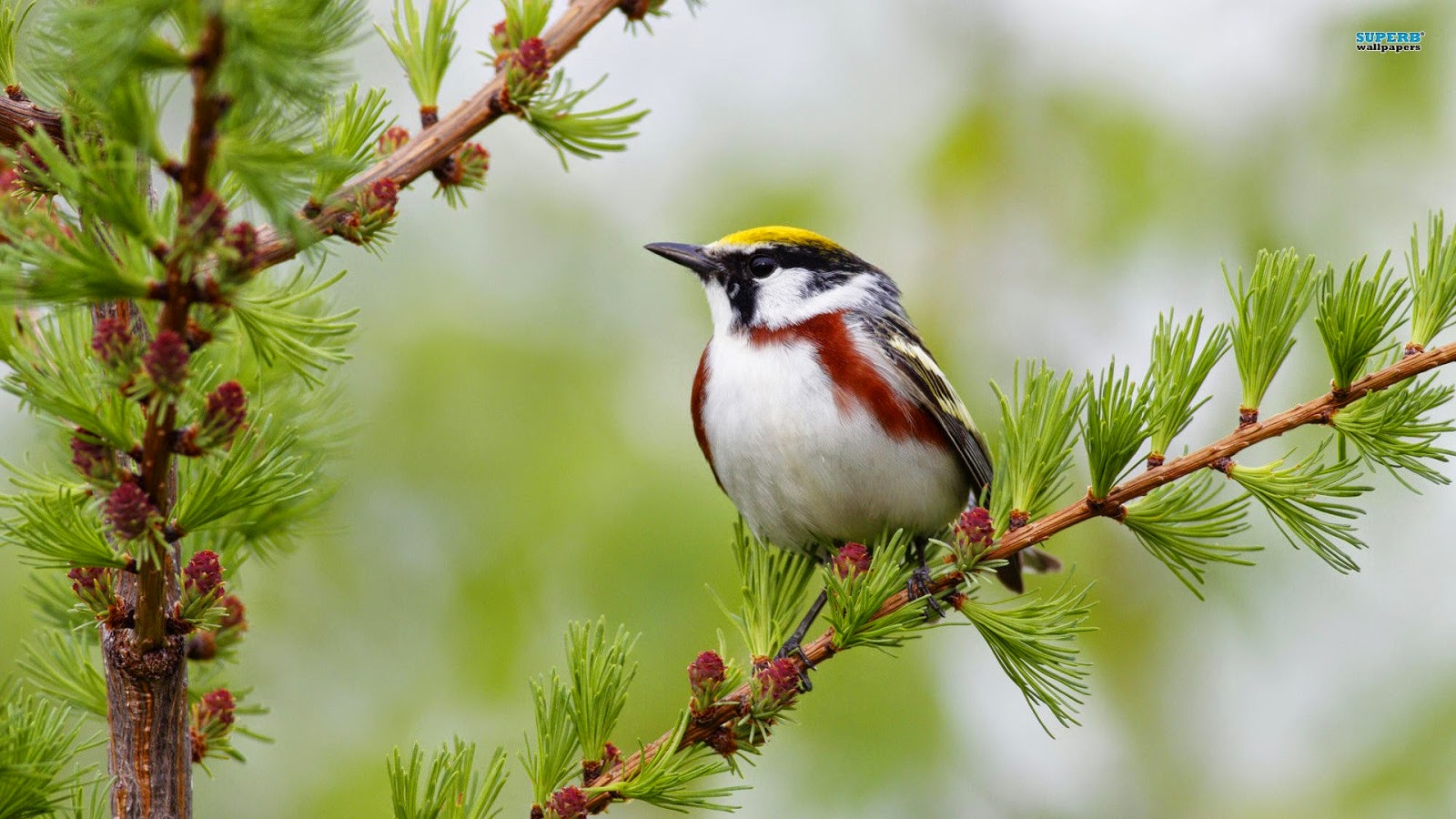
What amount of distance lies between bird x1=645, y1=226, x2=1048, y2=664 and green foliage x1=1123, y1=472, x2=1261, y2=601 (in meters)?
0.83

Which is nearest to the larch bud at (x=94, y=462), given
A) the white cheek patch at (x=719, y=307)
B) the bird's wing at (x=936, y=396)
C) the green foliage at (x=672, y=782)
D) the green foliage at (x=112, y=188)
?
the green foliage at (x=112, y=188)

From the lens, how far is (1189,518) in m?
1.86

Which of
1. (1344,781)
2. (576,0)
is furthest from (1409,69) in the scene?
(576,0)

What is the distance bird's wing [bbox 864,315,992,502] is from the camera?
9.69 ft

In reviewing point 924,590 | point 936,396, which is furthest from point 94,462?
point 936,396

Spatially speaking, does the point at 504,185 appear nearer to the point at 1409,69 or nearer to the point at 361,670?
the point at 361,670

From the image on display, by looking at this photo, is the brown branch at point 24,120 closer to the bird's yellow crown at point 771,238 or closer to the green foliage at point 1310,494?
the green foliage at point 1310,494

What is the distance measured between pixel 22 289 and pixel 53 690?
916 mm

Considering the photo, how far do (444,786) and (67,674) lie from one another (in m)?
0.72

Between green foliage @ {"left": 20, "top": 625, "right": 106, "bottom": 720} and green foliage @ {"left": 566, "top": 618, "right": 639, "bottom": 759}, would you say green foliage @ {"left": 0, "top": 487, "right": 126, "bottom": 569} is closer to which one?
green foliage @ {"left": 20, "top": 625, "right": 106, "bottom": 720}

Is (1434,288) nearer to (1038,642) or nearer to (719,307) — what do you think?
(1038,642)

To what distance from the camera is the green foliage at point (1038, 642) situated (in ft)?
6.31

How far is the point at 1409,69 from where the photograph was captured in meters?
4.48

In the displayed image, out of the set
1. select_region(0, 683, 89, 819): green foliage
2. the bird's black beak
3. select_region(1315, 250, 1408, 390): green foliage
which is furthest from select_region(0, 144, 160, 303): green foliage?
the bird's black beak
